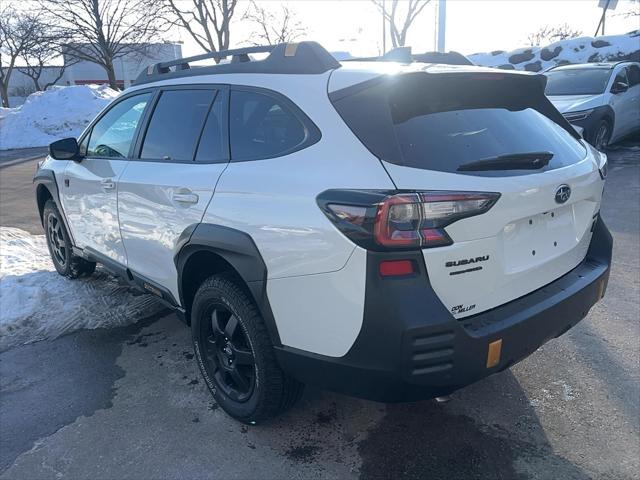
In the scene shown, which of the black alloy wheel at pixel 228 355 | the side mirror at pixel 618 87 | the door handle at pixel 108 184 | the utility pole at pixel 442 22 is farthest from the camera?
the utility pole at pixel 442 22

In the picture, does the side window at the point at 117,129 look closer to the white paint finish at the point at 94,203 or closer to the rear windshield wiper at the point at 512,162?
the white paint finish at the point at 94,203

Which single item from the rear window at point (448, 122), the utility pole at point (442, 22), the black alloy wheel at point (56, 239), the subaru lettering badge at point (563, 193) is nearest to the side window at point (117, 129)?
the black alloy wheel at point (56, 239)

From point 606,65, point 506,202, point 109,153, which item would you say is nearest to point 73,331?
point 109,153

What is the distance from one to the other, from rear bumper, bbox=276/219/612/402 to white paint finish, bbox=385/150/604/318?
0.07 m

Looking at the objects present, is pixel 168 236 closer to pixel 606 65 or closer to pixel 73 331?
pixel 73 331

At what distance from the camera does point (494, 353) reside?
2.20 metres

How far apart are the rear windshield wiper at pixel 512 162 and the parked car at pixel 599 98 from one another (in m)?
7.37

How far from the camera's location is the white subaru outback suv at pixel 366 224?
207 cm

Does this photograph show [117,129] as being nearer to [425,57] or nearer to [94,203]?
[94,203]

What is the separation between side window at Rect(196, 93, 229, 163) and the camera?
289cm

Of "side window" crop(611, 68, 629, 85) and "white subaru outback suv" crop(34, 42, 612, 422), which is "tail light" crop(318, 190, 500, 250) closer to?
"white subaru outback suv" crop(34, 42, 612, 422)

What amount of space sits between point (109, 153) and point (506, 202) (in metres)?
2.98

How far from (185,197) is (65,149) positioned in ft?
6.18

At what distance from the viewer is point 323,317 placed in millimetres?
2238
